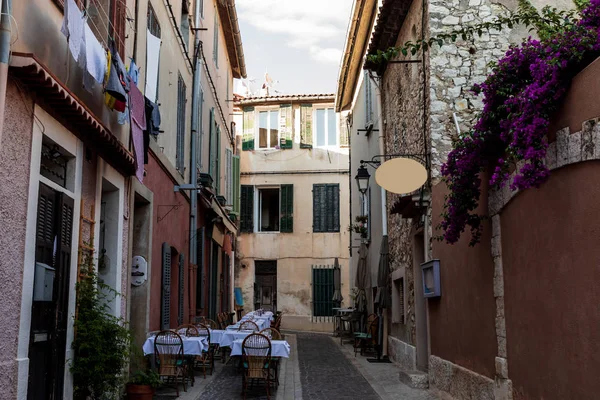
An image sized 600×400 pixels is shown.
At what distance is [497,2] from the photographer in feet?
32.9

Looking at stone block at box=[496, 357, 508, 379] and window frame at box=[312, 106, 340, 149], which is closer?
stone block at box=[496, 357, 508, 379]

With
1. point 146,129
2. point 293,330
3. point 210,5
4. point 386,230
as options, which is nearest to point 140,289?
point 146,129

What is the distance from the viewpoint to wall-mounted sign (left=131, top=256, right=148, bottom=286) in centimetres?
966

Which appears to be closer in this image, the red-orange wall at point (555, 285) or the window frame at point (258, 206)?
the red-orange wall at point (555, 285)

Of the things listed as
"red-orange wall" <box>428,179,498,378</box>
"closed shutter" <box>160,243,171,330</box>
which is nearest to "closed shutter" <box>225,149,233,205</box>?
"closed shutter" <box>160,243,171,330</box>

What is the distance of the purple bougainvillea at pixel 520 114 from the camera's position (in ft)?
15.9

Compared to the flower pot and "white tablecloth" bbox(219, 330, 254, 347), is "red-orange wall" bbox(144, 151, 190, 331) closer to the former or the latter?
"white tablecloth" bbox(219, 330, 254, 347)

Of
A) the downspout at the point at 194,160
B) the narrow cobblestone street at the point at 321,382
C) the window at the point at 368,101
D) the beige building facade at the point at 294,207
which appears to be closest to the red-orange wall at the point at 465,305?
the narrow cobblestone street at the point at 321,382

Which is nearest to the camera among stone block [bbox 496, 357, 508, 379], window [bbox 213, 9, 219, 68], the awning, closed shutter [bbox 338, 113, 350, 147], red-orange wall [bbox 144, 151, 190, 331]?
the awning

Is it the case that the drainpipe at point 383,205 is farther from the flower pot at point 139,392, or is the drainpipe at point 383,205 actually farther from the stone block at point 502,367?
the stone block at point 502,367

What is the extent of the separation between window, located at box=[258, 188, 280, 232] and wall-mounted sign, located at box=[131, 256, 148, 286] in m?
16.3

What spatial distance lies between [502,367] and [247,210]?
19.5 meters

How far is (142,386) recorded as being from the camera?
8.02m

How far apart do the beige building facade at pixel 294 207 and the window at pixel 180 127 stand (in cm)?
1228
